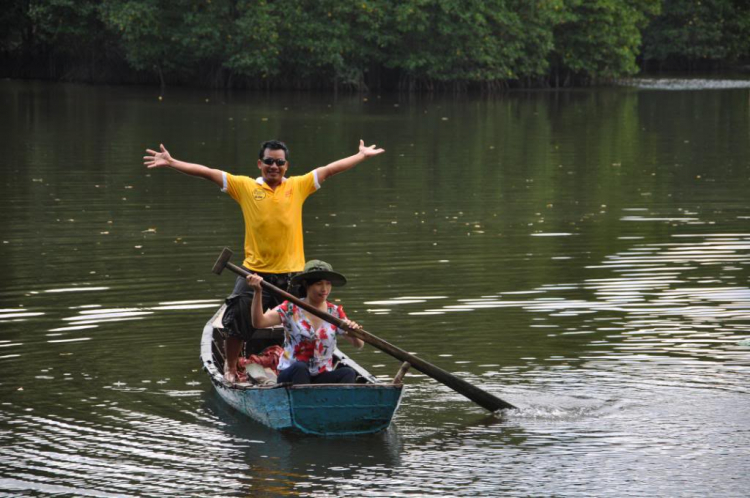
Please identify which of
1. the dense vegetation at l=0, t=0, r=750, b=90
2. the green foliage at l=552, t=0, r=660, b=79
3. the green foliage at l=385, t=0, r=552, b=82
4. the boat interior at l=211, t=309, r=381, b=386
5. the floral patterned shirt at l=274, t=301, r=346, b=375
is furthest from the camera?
the green foliage at l=552, t=0, r=660, b=79

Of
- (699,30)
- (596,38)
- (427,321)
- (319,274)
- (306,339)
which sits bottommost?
(427,321)

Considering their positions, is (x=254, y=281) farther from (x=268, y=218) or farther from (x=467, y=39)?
(x=467, y=39)

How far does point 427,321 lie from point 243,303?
9.86 ft

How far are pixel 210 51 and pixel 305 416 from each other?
49.7 meters

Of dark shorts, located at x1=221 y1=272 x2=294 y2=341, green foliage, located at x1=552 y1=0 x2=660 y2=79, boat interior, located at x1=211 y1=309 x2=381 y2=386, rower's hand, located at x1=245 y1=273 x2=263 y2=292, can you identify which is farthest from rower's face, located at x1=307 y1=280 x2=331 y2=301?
green foliage, located at x1=552 y1=0 x2=660 y2=79

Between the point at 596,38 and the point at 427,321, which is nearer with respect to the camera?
the point at 427,321

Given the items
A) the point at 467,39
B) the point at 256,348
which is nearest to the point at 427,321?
the point at 256,348

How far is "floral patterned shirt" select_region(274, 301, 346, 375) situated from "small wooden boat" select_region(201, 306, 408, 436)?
0.27m

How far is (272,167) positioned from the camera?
972 centimetres

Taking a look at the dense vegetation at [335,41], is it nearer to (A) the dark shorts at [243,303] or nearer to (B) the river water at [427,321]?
(B) the river water at [427,321]

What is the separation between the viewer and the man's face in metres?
9.71

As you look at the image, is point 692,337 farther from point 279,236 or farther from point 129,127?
point 129,127

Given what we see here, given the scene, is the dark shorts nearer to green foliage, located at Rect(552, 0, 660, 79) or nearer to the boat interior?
the boat interior

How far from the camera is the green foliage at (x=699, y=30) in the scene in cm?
7481
